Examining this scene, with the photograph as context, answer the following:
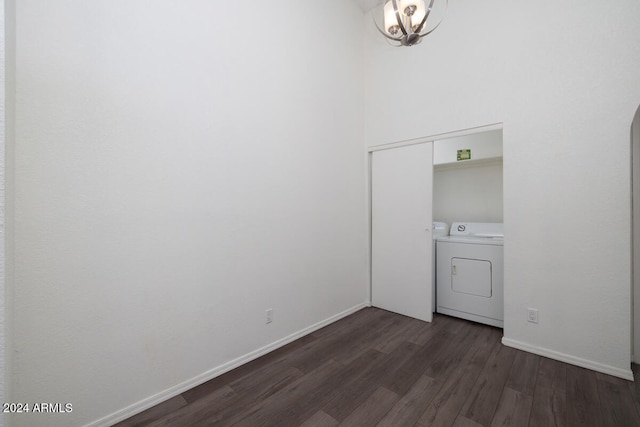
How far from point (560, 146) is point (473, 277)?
1422mm

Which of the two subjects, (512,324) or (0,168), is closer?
(0,168)

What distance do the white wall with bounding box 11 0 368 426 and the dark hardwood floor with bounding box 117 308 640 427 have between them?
254 millimetres

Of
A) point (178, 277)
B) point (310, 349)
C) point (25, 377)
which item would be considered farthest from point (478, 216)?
point (25, 377)

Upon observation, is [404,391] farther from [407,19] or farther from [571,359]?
[407,19]

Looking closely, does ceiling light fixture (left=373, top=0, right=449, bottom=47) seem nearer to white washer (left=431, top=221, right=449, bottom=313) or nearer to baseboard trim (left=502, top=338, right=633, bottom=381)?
white washer (left=431, top=221, right=449, bottom=313)

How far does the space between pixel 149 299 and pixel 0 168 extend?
954 mm

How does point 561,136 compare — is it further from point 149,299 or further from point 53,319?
point 53,319

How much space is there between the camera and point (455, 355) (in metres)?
2.17

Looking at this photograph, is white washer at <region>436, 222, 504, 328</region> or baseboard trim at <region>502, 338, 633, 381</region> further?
white washer at <region>436, 222, 504, 328</region>

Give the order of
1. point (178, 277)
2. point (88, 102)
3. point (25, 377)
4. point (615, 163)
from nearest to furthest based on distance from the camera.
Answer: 1. point (25, 377)
2. point (88, 102)
3. point (178, 277)
4. point (615, 163)

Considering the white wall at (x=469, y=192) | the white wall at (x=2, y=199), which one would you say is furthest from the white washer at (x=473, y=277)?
the white wall at (x=2, y=199)

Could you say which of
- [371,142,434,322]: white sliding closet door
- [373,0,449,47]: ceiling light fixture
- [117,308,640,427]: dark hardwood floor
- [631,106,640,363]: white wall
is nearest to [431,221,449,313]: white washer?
[371,142,434,322]: white sliding closet door

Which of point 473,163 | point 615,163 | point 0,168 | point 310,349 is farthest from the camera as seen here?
point 473,163

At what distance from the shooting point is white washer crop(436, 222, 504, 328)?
2.63 m
